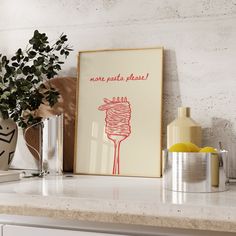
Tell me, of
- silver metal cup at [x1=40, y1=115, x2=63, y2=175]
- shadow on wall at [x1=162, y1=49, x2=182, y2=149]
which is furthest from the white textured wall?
silver metal cup at [x1=40, y1=115, x2=63, y2=175]

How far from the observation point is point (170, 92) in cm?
155

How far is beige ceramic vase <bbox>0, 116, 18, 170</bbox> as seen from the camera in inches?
61.4

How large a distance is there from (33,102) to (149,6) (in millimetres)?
530

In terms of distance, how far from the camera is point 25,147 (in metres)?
1.76

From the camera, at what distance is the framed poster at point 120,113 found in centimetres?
150

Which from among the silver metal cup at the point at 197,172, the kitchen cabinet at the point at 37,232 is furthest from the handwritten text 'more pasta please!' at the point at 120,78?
the kitchen cabinet at the point at 37,232

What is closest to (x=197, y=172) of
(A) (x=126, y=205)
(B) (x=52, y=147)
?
(A) (x=126, y=205)

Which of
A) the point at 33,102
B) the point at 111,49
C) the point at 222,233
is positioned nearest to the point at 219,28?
the point at 111,49

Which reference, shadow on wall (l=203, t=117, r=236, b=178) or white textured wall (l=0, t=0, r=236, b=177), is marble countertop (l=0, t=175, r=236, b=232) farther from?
white textured wall (l=0, t=0, r=236, b=177)

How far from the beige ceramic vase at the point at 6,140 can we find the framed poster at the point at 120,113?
0.74ft

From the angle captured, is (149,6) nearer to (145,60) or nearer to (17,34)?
(145,60)

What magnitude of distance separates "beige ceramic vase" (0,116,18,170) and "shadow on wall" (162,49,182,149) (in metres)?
0.53

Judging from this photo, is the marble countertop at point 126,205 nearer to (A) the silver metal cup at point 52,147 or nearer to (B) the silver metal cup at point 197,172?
(B) the silver metal cup at point 197,172

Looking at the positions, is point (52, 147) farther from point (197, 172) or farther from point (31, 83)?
point (197, 172)
